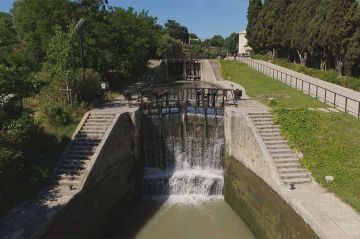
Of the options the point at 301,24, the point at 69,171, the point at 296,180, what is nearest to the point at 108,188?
the point at 69,171

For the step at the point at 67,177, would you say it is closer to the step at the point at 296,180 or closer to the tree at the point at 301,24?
the step at the point at 296,180

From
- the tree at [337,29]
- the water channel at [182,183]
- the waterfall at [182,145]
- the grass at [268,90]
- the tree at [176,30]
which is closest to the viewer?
the water channel at [182,183]

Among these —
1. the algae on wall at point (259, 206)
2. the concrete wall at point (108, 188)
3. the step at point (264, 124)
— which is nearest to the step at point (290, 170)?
the algae on wall at point (259, 206)

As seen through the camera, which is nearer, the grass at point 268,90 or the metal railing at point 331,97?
the metal railing at point 331,97

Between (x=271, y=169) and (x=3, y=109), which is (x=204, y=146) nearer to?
(x=271, y=169)

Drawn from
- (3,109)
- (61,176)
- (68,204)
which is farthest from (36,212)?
(3,109)

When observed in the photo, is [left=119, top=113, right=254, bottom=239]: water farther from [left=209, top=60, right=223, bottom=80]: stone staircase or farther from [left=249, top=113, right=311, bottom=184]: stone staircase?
[left=209, top=60, right=223, bottom=80]: stone staircase

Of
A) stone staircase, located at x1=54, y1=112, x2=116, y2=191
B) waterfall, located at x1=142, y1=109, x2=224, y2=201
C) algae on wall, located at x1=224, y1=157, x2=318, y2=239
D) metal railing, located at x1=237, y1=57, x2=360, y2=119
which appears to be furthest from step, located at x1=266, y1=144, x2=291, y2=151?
stone staircase, located at x1=54, y1=112, x2=116, y2=191
